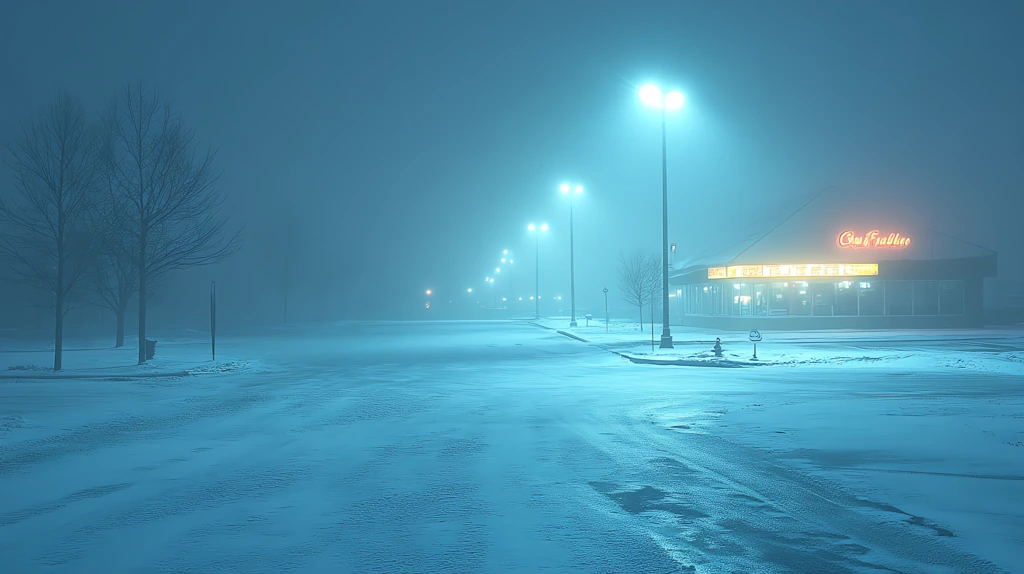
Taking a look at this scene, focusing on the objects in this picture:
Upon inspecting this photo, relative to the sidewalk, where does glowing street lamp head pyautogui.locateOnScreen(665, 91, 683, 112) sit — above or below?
above

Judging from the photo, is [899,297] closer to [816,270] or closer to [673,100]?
[816,270]

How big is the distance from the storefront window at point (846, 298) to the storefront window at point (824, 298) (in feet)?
1.02

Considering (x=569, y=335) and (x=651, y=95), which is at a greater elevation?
(x=651, y=95)

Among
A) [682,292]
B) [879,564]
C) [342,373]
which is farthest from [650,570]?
[682,292]

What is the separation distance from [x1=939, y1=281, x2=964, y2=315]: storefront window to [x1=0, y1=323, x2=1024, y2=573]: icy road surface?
3637 centimetres

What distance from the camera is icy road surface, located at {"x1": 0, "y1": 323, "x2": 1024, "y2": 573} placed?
6008mm

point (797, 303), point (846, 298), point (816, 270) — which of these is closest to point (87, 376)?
point (797, 303)

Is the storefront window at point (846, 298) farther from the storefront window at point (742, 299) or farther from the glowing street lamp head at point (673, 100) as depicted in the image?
the glowing street lamp head at point (673, 100)

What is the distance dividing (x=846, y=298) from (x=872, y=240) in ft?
13.3

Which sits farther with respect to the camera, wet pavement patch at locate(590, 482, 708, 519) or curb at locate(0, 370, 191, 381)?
curb at locate(0, 370, 191, 381)

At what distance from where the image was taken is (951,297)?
49.5 metres

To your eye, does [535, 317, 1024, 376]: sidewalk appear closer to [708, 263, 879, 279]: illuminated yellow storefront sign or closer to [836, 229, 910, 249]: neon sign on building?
[708, 263, 879, 279]: illuminated yellow storefront sign

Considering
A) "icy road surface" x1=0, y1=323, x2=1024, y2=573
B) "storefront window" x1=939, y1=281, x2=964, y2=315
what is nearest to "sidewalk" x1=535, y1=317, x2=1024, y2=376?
"icy road surface" x1=0, y1=323, x2=1024, y2=573

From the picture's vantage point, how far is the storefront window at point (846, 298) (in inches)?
1913
